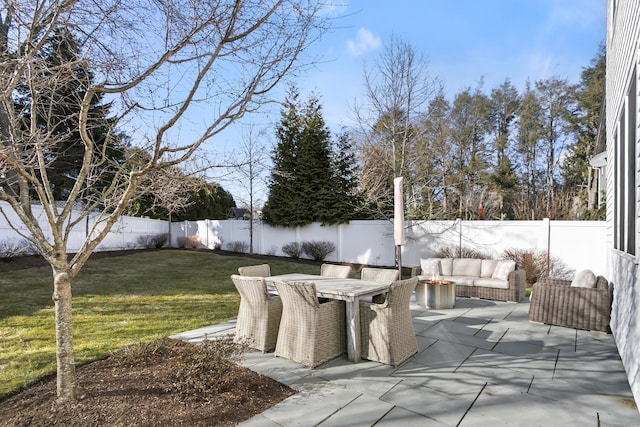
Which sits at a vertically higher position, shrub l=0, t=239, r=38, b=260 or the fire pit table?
shrub l=0, t=239, r=38, b=260

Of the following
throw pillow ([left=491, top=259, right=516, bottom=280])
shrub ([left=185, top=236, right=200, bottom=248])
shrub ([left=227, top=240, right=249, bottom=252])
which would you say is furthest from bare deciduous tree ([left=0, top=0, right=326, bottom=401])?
shrub ([left=185, top=236, right=200, bottom=248])

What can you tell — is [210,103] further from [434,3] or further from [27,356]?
[434,3]

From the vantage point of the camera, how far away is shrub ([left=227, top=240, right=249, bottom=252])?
52.2 ft

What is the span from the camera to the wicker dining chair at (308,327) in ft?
11.5

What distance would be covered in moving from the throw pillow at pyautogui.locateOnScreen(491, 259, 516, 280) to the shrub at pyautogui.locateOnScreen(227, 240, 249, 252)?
11329 mm

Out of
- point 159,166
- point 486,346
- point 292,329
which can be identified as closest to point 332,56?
point 159,166

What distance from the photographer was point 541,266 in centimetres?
864

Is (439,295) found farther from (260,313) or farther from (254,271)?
(260,313)

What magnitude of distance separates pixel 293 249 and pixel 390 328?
1068 cm

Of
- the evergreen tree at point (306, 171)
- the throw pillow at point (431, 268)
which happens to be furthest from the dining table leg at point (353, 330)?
the evergreen tree at point (306, 171)

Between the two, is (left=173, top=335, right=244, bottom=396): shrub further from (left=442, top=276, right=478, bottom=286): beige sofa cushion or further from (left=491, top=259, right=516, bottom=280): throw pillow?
(left=491, top=259, right=516, bottom=280): throw pillow

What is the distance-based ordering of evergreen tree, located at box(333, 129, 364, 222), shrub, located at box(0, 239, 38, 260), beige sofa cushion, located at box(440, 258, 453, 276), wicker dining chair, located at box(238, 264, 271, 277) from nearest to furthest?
wicker dining chair, located at box(238, 264, 271, 277)
beige sofa cushion, located at box(440, 258, 453, 276)
shrub, located at box(0, 239, 38, 260)
evergreen tree, located at box(333, 129, 364, 222)

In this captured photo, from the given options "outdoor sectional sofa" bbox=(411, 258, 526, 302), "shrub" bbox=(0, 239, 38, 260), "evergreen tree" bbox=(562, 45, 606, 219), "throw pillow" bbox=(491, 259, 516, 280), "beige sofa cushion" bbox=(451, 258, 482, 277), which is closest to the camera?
"outdoor sectional sofa" bbox=(411, 258, 526, 302)

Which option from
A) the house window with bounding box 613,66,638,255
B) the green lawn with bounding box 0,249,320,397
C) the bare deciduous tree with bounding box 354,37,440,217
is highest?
the bare deciduous tree with bounding box 354,37,440,217
